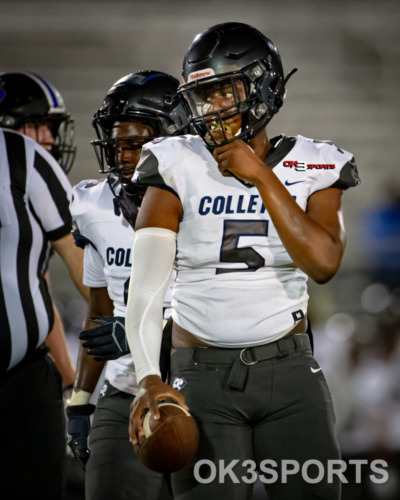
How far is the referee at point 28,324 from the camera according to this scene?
2.68m

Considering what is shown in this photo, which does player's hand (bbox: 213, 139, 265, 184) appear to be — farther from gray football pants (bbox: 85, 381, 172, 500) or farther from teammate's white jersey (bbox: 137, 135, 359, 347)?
gray football pants (bbox: 85, 381, 172, 500)

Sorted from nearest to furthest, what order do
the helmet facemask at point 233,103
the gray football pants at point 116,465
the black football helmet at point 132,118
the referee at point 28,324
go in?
the helmet facemask at point 233,103, the gray football pants at point 116,465, the referee at point 28,324, the black football helmet at point 132,118

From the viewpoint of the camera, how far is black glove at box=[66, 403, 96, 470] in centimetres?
280

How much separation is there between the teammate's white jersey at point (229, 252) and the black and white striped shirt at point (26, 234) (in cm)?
78

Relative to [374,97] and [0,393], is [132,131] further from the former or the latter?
[374,97]

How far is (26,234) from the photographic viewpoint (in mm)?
2787

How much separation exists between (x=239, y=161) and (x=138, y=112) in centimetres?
92

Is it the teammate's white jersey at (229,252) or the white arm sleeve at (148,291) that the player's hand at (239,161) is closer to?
the teammate's white jersey at (229,252)

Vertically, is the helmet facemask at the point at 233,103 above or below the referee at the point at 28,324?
above

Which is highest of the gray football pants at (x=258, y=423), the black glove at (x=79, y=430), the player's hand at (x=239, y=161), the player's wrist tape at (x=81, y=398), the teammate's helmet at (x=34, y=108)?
the teammate's helmet at (x=34, y=108)

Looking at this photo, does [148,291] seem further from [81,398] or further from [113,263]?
[81,398]

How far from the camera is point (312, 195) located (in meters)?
2.15

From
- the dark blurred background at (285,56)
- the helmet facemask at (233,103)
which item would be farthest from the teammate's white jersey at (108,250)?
the dark blurred background at (285,56)

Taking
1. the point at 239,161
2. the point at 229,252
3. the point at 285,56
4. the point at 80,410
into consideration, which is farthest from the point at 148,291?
the point at 285,56
